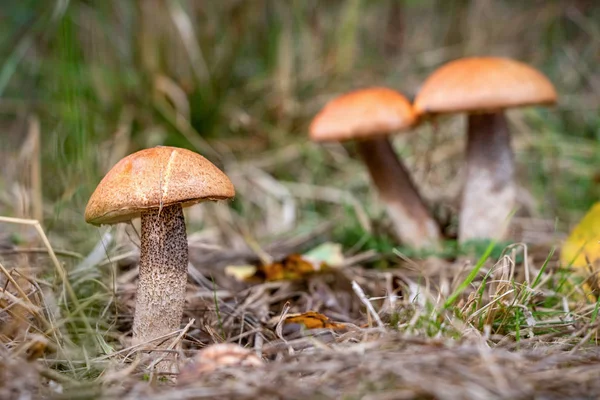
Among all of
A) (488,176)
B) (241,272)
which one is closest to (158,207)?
(241,272)

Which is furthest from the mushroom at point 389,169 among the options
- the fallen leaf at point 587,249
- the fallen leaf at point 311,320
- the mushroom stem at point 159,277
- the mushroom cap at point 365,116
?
the mushroom stem at point 159,277

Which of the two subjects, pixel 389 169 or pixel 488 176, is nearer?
pixel 488 176

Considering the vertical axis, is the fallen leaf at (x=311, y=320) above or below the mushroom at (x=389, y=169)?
below

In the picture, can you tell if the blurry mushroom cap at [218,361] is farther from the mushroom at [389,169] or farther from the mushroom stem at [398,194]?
the mushroom stem at [398,194]

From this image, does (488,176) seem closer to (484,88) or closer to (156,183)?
(484,88)

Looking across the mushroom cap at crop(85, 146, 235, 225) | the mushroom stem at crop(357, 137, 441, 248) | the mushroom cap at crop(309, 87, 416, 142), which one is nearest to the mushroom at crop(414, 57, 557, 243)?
the mushroom cap at crop(309, 87, 416, 142)

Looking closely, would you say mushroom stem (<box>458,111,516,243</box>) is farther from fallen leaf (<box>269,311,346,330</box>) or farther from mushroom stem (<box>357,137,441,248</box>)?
fallen leaf (<box>269,311,346,330</box>)

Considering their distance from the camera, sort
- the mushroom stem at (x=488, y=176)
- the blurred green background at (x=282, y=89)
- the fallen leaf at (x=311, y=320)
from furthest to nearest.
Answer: the blurred green background at (x=282, y=89)
the mushroom stem at (x=488, y=176)
the fallen leaf at (x=311, y=320)
